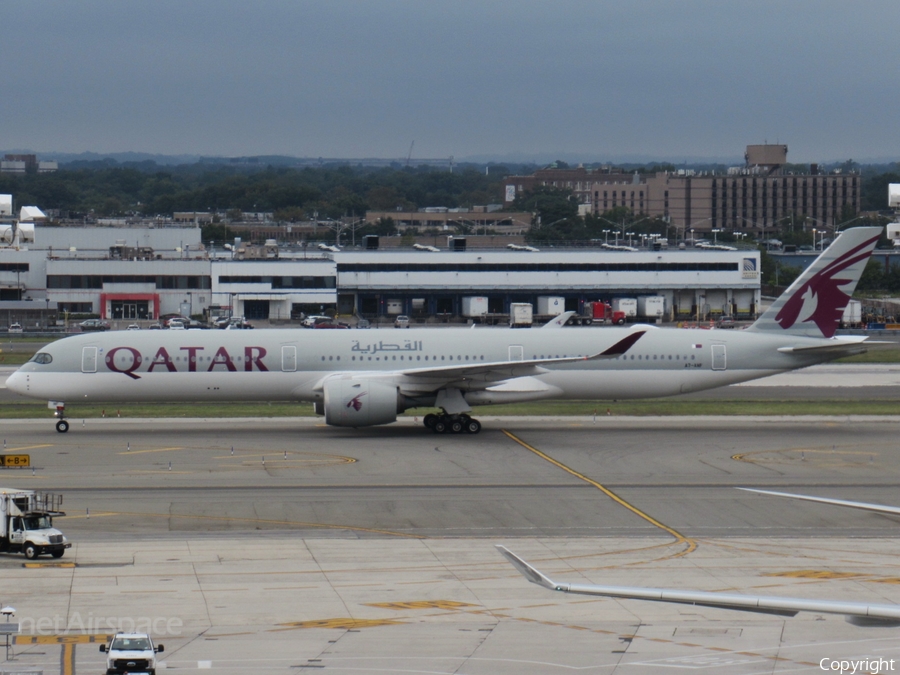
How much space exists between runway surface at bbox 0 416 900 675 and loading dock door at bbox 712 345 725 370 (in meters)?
2.56

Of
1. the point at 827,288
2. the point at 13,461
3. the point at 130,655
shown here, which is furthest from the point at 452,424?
the point at 130,655

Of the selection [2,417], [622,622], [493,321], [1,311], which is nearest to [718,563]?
[622,622]

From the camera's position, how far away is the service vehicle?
1702 centimetres

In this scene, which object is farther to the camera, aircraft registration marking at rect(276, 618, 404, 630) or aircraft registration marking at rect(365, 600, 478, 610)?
aircraft registration marking at rect(365, 600, 478, 610)

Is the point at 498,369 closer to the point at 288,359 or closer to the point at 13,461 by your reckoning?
the point at 288,359

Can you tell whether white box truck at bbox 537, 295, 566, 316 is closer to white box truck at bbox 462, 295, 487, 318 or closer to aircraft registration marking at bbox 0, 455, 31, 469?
white box truck at bbox 462, 295, 487, 318

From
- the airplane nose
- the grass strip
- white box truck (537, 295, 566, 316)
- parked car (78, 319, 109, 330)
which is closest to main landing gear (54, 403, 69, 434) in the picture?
the airplane nose

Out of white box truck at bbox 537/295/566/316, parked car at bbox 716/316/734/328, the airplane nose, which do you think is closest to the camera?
the airplane nose

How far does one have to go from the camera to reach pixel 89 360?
1809 inches

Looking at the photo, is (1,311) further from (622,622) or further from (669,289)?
(622,622)

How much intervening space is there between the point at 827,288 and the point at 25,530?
33729mm

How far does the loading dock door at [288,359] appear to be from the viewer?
45.9m

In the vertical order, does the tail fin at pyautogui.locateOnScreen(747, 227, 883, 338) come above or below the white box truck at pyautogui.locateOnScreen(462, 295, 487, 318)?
above

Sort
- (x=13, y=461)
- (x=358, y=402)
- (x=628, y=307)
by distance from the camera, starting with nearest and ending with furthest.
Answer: (x=13, y=461) < (x=358, y=402) < (x=628, y=307)
